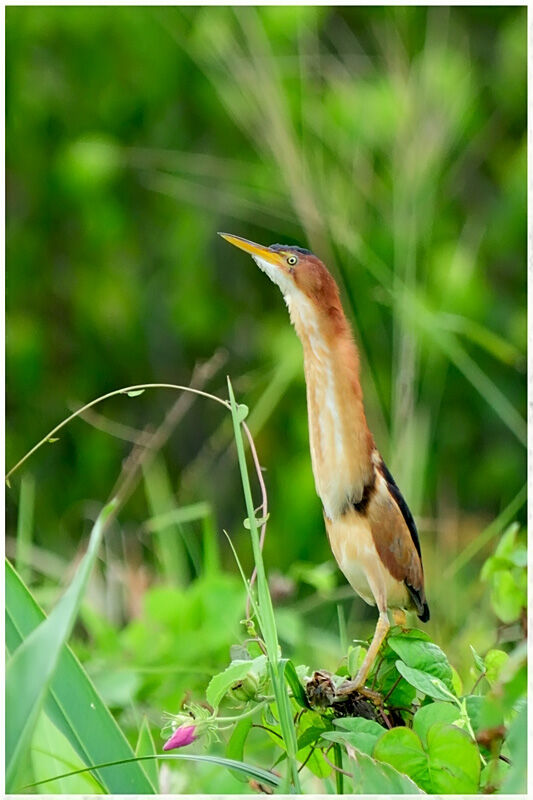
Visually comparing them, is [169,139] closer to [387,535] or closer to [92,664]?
[92,664]

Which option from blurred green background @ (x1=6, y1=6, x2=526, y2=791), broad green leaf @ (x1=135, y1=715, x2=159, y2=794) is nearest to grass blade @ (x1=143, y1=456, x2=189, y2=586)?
blurred green background @ (x1=6, y1=6, x2=526, y2=791)

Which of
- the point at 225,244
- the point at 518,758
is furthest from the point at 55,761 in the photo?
the point at 225,244

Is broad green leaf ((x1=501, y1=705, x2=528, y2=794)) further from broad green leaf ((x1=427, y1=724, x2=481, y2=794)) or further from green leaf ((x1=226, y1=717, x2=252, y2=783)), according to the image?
green leaf ((x1=226, y1=717, x2=252, y2=783))

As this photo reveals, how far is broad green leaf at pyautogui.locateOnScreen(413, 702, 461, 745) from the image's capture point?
0.50 metres

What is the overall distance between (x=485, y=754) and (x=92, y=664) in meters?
0.52

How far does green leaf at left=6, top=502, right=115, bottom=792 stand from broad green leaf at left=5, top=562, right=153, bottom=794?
0.06m

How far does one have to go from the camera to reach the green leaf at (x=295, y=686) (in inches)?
20.0

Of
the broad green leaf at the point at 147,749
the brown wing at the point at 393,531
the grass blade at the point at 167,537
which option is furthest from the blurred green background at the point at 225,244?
the brown wing at the point at 393,531

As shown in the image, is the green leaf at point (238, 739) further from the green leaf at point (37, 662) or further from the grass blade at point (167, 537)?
the grass blade at point (167, 537)

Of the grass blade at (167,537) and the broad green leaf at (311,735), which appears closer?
the broad green leaf at (311,735)

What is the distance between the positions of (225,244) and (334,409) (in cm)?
140

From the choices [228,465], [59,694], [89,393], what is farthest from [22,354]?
[59,694]

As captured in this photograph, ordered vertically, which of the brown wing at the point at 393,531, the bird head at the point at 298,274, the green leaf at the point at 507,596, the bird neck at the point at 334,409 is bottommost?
the green leaf at the point at 507,596

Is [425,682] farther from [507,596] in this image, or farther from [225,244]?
[225,244]
